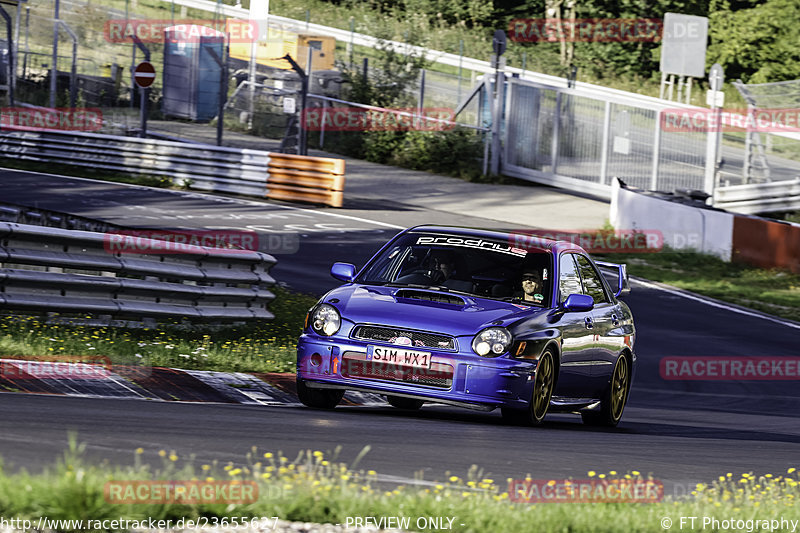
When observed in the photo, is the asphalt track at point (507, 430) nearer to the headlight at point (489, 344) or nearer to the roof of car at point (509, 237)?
the headlight at point (489, 344)

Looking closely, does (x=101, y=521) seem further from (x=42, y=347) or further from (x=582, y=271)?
(x=582, y=271)

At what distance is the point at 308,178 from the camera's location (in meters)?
27.5

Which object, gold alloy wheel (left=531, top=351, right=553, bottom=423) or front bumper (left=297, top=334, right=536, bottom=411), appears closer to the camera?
front bumper (left=297, top=334, right=536, bottom=411)

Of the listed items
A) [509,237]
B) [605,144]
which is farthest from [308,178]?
[509,237]

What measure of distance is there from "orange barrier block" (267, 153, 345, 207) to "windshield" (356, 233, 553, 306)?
56.2ft

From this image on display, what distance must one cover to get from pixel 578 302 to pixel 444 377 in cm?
141

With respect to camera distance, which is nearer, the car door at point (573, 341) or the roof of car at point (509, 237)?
the car door at point (573, 341)

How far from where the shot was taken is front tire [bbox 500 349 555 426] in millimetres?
9211

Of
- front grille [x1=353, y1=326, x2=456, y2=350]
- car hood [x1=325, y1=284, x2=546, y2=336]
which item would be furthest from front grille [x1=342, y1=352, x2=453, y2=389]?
car hood [x1=325, y1=284, x2=546, y2=336]

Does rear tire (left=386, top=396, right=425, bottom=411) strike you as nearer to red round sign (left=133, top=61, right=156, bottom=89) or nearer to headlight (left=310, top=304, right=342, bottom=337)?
headlight (left=310, top=304, right=342, bottom=337)

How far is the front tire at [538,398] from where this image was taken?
30.2ft

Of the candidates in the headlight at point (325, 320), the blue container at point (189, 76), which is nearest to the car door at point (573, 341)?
the headlight at point (325, 320)

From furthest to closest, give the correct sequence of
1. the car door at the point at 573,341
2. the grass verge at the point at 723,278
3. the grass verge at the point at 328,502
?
the grass verge at the point at 723,278
the car door at the point at 573,341
the grass verge at the point at 328,502

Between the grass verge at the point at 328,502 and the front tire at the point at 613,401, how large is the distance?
4.41 meters
